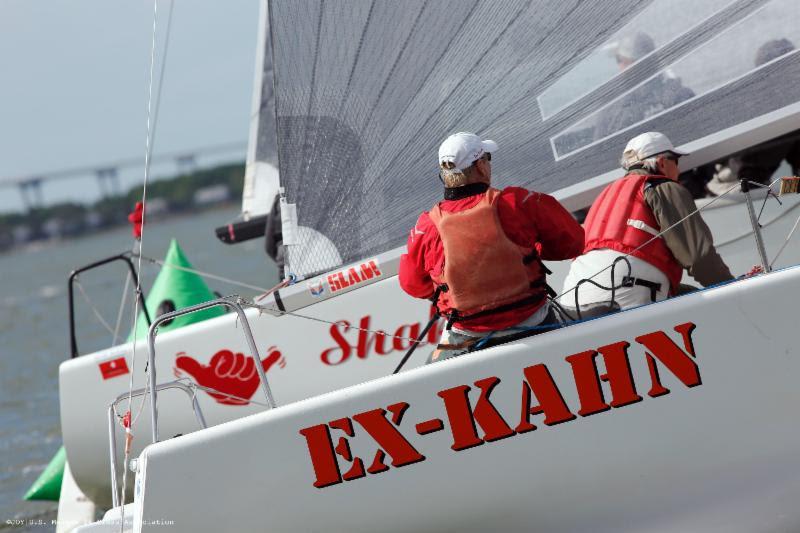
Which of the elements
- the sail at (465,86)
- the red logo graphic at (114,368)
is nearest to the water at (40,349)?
the red logo graphic at (114,368)

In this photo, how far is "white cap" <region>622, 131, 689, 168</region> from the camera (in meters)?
3.59

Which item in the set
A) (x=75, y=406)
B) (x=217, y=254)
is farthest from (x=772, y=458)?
(x=217, y=254)

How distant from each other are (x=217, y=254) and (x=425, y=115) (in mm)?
22807

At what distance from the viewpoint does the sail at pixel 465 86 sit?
3844 millimetres

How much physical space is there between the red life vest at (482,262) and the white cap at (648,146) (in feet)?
2.06

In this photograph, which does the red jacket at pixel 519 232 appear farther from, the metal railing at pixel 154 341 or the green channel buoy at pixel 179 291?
the green channel buoy at pixel 179 291

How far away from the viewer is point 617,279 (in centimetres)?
354

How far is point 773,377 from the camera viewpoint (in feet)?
10.1

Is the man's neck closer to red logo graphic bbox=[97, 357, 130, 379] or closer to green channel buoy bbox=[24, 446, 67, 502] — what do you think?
red logo graphic bbox=[97, 357, 130, 379]

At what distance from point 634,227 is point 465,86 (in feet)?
2.58

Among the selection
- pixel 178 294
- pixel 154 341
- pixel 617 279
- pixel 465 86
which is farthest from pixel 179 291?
pixel 617 279

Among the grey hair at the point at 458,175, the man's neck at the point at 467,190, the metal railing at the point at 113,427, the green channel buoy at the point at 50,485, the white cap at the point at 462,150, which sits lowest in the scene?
the green channel buoy at the point at 50,485

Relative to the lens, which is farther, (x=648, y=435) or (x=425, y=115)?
(x=425, y=115)

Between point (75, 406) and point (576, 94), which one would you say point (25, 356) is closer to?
point (75, 406)
